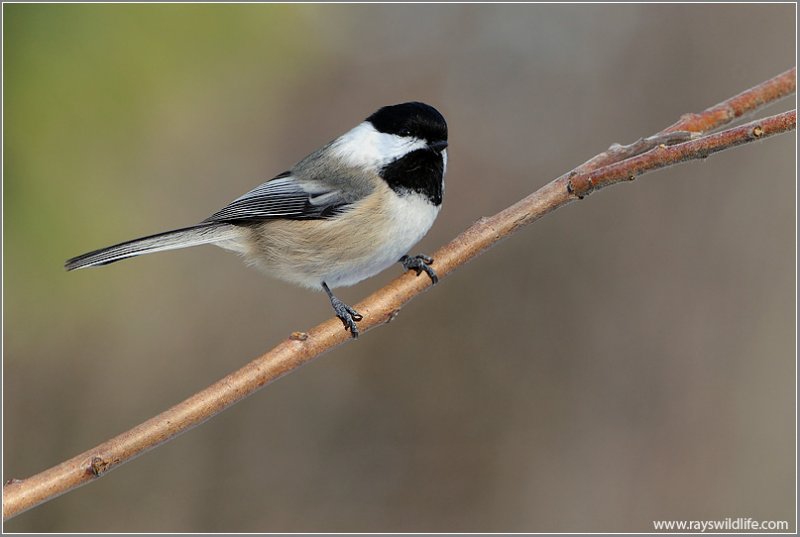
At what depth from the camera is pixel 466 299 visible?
3471mm

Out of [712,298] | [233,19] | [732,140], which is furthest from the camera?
[712,298]

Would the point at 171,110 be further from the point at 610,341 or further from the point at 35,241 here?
the point at 610,341

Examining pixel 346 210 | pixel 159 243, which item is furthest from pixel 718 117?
pixel 159 243

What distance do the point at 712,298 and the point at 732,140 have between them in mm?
2337

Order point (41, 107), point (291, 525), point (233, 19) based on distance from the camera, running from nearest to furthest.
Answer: point (41, 107)
point (233, 19)
point (291, 525)

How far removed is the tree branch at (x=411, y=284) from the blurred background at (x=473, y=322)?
1.49m

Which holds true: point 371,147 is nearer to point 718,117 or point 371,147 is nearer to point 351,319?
point 351,319

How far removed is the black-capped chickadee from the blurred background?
92 centimetres

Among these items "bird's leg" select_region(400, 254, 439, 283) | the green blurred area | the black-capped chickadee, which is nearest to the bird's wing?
the black-capped chickadee

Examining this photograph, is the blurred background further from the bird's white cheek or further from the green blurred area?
the bird's white cheek

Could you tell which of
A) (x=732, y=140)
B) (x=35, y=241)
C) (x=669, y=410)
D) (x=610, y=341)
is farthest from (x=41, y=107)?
(x=669, y=410)

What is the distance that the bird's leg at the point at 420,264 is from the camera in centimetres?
162

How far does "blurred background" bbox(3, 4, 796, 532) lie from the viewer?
3033 mm

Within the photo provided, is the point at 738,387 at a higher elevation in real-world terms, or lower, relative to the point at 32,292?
lower
